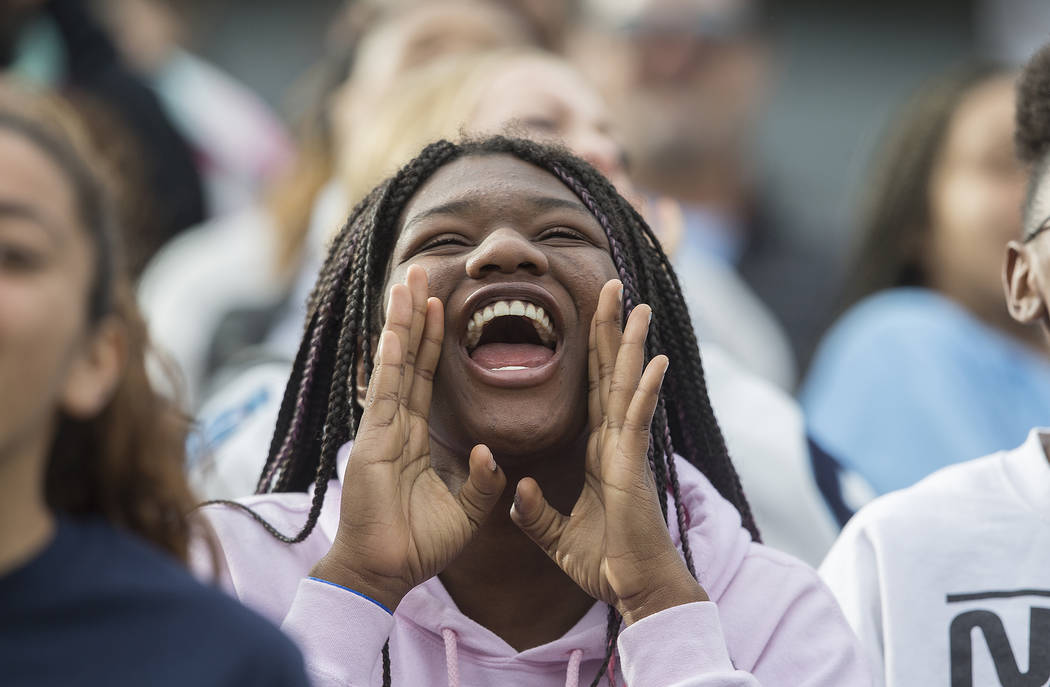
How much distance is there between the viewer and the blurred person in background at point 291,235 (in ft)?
17.1

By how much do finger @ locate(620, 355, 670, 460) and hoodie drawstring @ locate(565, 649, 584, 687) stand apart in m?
0.38

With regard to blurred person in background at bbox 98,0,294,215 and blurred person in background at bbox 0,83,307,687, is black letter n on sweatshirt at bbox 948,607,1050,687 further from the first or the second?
blurred person in background at bbox 98,0,294,215

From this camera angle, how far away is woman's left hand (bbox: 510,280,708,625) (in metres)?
2.54

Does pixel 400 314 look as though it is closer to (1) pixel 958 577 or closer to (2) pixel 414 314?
(2) pixel 414 314

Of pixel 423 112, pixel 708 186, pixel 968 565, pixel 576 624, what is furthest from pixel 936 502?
pixel 708 186

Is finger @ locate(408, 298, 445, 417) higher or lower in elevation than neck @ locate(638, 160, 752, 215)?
lower

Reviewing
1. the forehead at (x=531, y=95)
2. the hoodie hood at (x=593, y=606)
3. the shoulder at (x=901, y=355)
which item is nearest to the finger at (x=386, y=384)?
the hoodie hood at (x=593, y=606)

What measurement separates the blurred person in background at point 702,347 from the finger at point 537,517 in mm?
1034

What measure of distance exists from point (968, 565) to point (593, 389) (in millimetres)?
811

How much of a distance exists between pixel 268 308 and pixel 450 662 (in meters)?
2.73

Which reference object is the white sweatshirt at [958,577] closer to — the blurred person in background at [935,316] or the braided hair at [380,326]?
the braided hair at [380,326]

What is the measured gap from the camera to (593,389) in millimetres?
2688

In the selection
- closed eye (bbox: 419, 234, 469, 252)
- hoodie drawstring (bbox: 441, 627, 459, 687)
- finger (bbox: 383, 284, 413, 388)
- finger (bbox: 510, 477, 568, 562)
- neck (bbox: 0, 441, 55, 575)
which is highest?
closed eye (bbox: 419, 234, 469, 252)

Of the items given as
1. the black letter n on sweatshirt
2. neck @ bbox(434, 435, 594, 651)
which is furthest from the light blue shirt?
neck @ bbox(434, 435, 594, 651)
